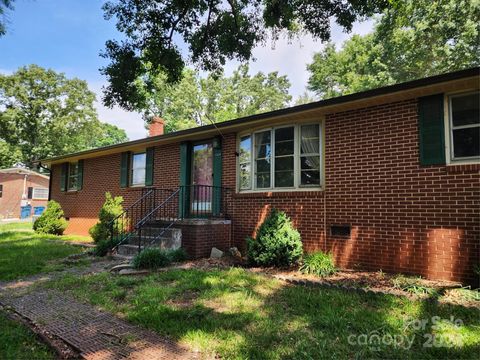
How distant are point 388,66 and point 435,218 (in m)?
20.3

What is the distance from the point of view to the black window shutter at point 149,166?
34.1 ft

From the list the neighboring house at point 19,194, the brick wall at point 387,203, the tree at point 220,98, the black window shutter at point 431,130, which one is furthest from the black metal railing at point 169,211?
the neighboring house at point 19,194

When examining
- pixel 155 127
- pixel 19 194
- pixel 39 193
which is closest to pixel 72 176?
pixel 155 127

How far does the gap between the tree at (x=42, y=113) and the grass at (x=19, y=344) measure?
114 ft

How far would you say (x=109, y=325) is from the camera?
11.9 feet

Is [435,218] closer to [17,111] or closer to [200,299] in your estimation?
[200,299]

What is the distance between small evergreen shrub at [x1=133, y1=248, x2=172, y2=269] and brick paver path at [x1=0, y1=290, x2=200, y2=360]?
5.42 feet

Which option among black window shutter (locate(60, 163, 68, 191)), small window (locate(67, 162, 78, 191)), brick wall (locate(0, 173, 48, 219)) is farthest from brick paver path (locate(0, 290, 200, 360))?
brick wall (locate(0, 173, 48, 219))

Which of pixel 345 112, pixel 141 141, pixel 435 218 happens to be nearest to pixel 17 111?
pixel 141 141

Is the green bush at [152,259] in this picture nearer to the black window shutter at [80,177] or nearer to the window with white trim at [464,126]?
the window with white trim at [464,126]

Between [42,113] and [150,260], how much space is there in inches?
1349

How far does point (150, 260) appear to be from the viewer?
6328 mm

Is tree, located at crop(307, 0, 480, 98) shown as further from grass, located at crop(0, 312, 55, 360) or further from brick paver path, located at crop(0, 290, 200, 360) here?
grass, located at crop(0, 312, 55, 360)

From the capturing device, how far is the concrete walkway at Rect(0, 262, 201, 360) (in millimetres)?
2992
